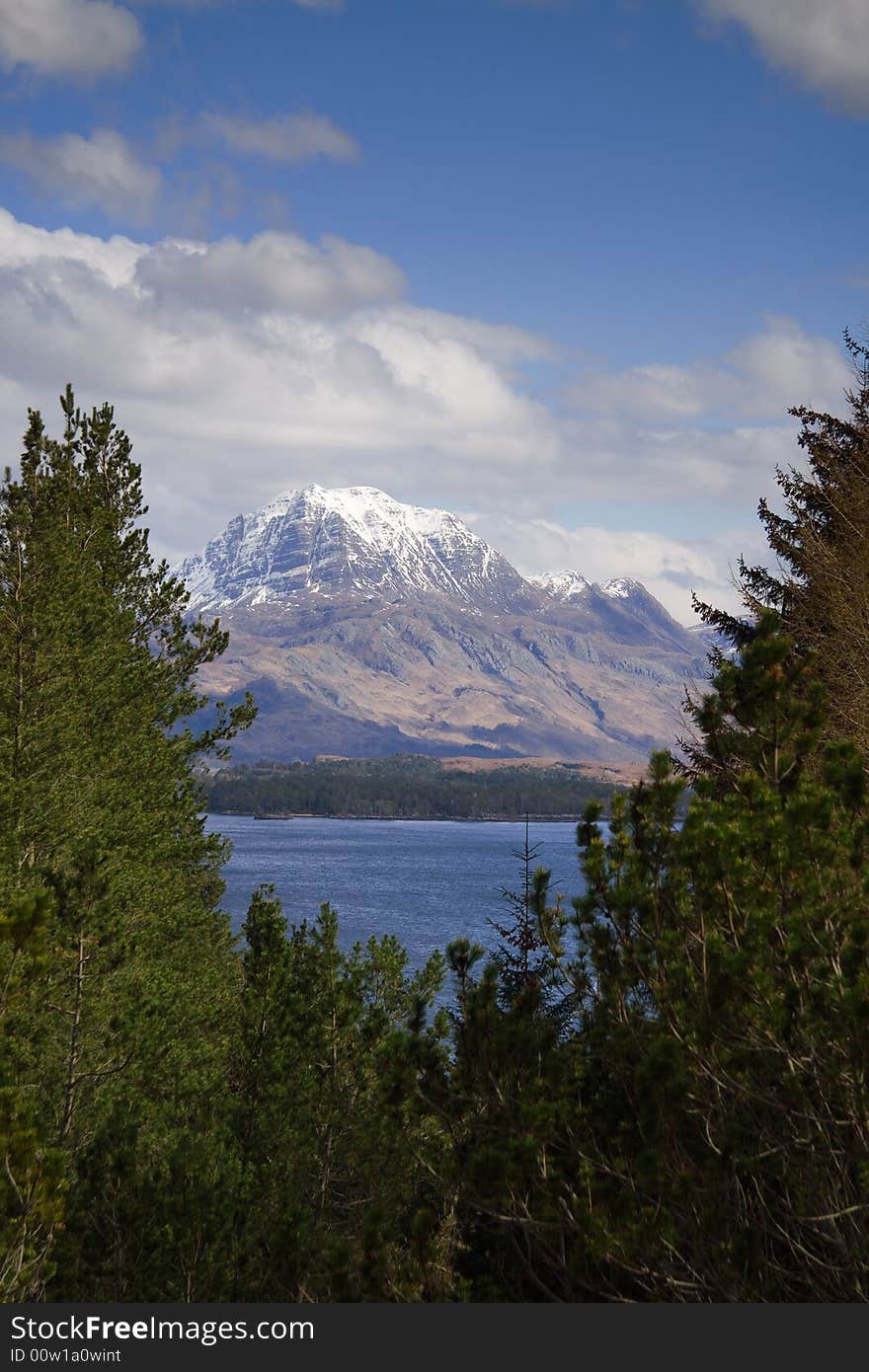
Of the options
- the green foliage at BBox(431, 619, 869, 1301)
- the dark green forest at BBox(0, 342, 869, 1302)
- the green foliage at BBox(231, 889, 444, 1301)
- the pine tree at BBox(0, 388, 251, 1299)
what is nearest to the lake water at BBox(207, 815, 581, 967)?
the pine tree at BBox(0, 388, 251, 1299)

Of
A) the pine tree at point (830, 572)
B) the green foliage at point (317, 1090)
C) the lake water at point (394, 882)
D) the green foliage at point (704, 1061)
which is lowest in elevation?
the lake water at point (394, 882)

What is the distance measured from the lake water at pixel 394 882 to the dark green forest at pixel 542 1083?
34.3m

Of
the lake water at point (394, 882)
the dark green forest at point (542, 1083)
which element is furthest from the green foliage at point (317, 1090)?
the lake water at point (394, 882)

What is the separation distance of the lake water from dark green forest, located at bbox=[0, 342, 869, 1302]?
34.3m

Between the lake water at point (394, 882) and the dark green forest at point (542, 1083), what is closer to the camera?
the dark green forest at point (542, 1083)

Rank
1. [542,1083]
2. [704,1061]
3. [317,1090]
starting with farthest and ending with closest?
1. [317,1090]
2. [542,1083]
3. [704,1061]

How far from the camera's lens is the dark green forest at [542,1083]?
6.59 metres

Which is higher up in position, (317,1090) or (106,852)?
(106,852)

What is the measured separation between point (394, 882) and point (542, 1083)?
115m

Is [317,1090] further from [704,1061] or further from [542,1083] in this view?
[704,1061]

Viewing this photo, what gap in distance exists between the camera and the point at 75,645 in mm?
21500

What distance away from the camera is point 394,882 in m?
122

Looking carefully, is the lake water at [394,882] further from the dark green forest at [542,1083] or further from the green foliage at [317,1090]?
the dark green forest at [542,1083]

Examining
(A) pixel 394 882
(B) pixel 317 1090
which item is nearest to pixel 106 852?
(B) pixel 317 1090
